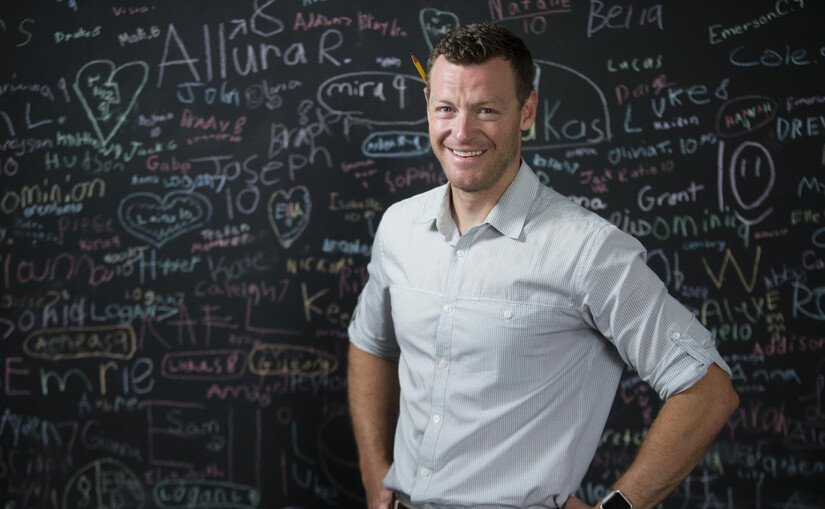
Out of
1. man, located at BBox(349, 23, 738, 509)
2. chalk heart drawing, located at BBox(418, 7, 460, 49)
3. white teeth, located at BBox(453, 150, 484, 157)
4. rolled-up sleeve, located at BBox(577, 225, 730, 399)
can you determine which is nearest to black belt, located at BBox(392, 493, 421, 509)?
man, located at BBox(349, 23, 738, 509)

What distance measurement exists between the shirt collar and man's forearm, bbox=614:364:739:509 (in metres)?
0.48

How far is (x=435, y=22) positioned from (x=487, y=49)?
3.50 ft

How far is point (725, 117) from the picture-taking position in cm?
251

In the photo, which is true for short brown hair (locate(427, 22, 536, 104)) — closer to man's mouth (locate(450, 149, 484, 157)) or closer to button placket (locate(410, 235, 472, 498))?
man's mouth (locate(450, 149, 484, 157))

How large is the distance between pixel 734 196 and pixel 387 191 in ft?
3.73

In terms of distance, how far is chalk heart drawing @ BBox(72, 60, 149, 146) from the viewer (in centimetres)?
276

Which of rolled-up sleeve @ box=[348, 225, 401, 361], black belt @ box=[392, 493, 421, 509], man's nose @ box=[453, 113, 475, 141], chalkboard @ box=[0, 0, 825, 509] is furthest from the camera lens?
chalkboard @ box=[0, 0, 825, 509]

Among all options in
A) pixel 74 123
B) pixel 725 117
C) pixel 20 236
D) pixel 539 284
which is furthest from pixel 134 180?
pixel 725 117

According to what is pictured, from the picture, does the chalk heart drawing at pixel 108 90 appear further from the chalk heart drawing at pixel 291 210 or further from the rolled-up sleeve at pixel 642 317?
the rolled-up sleeve at pixel 642 317

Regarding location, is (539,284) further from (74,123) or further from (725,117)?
(74,123)

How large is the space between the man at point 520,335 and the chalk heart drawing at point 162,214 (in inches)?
49.8

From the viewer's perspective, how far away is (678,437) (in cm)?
158

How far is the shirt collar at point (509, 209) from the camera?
5.47ft

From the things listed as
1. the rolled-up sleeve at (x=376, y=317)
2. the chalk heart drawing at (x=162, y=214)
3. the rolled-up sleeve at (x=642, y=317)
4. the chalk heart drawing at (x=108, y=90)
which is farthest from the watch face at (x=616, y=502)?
the chalk heart drawing at (x=108, y=90)
